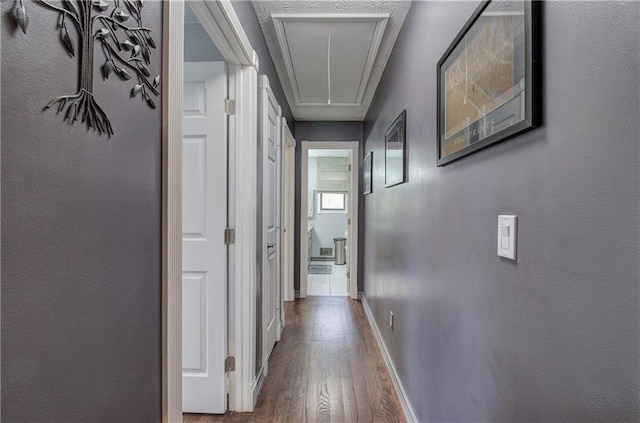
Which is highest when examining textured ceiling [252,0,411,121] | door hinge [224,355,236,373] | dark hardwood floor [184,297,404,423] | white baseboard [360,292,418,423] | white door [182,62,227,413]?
textured ceiling [252,0,411,121]

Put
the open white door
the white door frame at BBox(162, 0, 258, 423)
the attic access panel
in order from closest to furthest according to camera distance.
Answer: the white door frame at BBox(162, 0, 258, 423) → the attic access panel → the open white door

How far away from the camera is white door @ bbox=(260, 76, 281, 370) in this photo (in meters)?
2.30

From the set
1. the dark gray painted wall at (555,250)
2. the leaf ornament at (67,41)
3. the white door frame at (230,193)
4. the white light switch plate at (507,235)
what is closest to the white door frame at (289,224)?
the white door frame at (230,193)

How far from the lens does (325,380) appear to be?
231 cm

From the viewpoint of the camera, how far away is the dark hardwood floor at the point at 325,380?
193 centimetres

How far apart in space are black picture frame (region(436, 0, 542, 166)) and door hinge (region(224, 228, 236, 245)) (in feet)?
3.89

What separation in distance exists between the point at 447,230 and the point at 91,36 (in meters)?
1.23

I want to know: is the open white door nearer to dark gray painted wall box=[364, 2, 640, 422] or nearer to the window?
dark gray painted wall box=[364, 2, 640, 422]

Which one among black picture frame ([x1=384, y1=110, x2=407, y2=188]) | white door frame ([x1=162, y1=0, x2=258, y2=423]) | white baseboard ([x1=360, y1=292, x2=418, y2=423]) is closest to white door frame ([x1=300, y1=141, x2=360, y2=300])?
white baseboard ([x1=360, y1=292, x2=418, y2=423])

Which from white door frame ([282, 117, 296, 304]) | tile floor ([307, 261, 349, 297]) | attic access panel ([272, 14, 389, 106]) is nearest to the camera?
attic access panel ([272, 14, 389, 106])

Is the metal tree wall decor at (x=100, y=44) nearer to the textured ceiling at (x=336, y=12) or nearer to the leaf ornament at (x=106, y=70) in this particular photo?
the leaf ornament at (x=106, y=70)

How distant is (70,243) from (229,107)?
1.48m

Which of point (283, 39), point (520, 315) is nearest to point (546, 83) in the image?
point (520, 315)

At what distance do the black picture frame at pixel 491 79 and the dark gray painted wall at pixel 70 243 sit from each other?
91 centimetres
